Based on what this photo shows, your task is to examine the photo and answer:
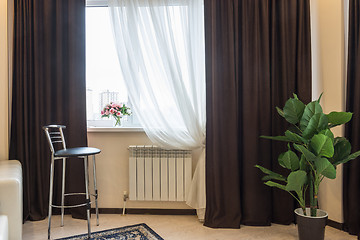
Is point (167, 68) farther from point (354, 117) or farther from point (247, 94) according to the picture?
point (354, 117)

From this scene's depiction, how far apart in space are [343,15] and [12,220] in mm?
3252

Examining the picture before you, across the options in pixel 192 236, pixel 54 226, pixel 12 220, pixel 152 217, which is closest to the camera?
pixel 12 220

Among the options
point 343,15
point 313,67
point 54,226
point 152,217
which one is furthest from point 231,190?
point 343,15

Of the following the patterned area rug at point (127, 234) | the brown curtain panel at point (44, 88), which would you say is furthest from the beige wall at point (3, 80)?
the patterned area rug at point (127, 234)

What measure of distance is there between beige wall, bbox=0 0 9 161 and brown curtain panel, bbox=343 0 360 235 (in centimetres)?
318

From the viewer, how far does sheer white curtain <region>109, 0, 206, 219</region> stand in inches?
127

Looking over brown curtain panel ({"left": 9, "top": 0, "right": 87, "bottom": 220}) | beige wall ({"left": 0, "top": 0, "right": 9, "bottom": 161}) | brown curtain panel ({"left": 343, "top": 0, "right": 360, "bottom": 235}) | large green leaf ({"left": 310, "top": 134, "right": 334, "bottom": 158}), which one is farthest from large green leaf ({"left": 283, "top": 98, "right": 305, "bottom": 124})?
beige wall ({"left": 0, "top": 0, "right": 9, "bottom": 161})

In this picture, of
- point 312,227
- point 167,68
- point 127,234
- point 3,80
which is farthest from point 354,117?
point 3,80

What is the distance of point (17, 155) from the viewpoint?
3281 mm

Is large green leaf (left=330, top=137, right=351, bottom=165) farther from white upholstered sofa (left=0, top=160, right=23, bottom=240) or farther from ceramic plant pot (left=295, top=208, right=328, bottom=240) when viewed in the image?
white upholstered sofa (left=0, top=160, right=23, bottom=240)

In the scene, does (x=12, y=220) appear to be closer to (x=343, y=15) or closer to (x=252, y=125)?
(x=252, y=125)

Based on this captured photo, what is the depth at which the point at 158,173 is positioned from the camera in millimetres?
3350

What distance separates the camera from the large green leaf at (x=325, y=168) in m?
2.37

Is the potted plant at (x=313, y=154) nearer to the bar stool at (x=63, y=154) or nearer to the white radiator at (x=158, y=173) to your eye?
the white radiator at (x=158, y=173)
